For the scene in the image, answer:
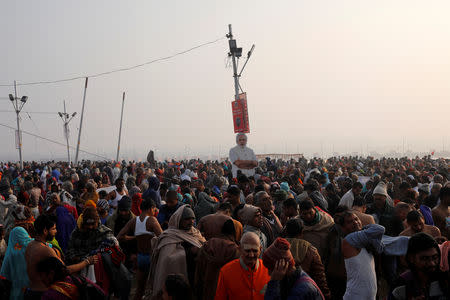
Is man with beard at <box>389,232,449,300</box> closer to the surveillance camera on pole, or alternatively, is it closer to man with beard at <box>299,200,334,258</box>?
man with beard at <box>299,200,334,258</box>

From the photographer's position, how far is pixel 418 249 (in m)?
2.84

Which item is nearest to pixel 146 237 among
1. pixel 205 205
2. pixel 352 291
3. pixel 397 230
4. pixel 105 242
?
pixel 105 242

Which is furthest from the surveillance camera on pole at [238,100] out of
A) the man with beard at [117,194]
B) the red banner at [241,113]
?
the man with beard at [117,194]

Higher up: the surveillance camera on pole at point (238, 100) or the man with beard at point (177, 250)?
the surveillance camera on pole at point (238, 100)

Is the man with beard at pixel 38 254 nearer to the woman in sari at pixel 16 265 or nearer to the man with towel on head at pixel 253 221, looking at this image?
the woman in sari at pixel 16 265

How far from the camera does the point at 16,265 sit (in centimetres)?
467

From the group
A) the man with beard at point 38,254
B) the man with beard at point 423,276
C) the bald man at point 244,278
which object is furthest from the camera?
the man with beard at point 38,254

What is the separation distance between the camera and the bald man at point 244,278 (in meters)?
3.53

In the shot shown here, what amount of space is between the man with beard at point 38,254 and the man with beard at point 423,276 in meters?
3.17

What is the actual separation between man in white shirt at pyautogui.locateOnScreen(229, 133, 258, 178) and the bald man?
10393 millimetres

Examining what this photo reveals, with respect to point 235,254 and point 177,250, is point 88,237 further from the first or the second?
point 235,254

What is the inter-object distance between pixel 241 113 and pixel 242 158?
6.36 m

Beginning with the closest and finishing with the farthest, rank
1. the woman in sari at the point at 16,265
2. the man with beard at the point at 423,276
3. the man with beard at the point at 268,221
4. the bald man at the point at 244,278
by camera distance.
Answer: the man with beard at the point at 423,276, the bald man at the point at 244,278, the woman in sari at the point at 16,265, the man with beard at the point at 268,221

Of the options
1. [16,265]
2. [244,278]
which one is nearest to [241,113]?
[16,265]
